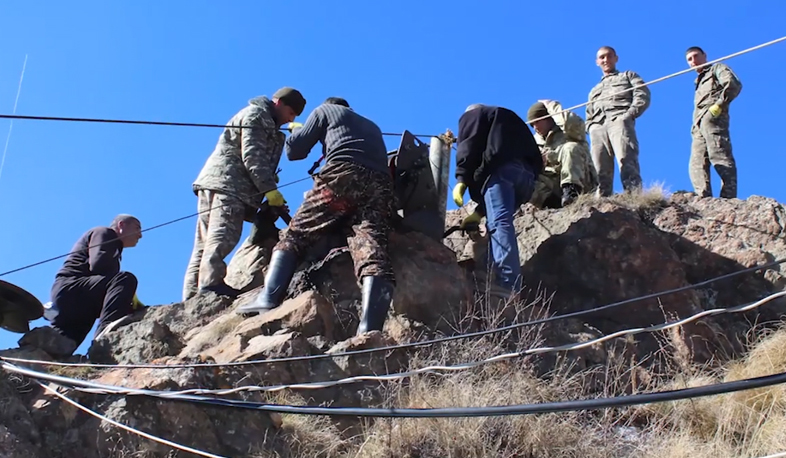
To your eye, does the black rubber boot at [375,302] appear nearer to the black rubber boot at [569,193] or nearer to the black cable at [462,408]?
the black cable at [462,408]

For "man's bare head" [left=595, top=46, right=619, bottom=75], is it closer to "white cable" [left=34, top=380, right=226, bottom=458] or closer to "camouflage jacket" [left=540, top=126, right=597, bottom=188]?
"camouflage jacket" [left=540, top=126, right=597, bottom=188]

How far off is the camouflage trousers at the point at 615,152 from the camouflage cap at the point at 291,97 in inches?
139

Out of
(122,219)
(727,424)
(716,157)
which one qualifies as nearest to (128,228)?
(122,219)

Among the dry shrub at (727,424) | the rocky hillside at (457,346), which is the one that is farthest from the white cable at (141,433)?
the dry shrub at (727,424)

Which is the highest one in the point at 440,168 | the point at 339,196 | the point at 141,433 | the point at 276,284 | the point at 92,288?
the point at 440,168

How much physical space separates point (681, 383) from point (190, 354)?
3.60 m

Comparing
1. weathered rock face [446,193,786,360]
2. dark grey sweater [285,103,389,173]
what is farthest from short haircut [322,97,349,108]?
weathered rock face [446,193,786,360]

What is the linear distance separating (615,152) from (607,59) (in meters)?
1.23

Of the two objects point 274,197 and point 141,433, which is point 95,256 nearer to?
point 274,197

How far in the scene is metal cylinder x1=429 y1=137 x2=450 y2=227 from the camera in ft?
28.1

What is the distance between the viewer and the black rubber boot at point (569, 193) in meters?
10.1

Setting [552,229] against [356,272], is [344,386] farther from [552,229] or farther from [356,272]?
[552,229]

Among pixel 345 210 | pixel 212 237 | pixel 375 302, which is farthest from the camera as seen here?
pixel 212 237

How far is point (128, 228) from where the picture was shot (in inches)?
341
